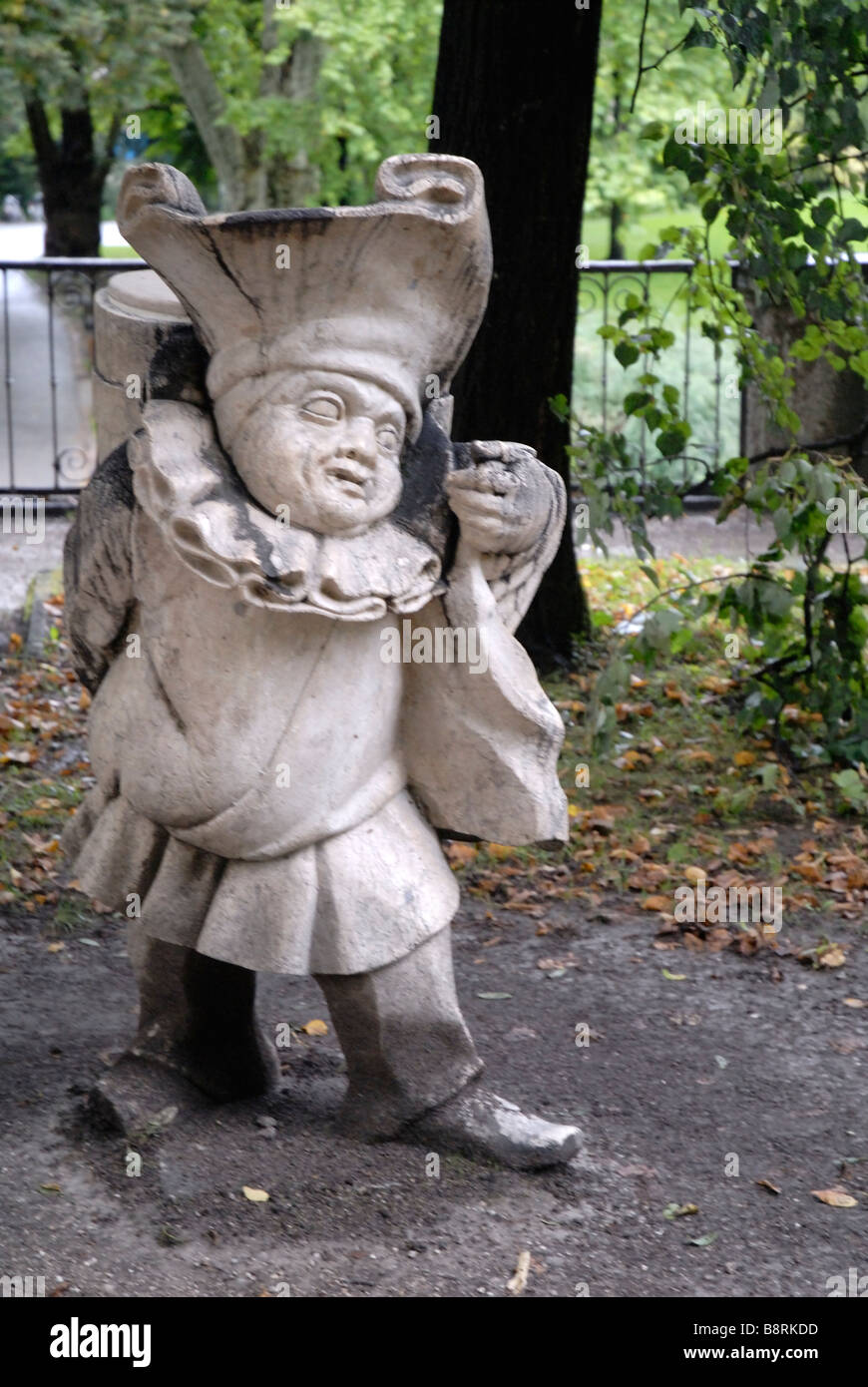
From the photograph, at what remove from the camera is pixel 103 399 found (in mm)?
3703

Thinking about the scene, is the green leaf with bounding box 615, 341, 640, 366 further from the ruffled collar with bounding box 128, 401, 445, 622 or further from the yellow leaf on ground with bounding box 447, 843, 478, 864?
the ruffled collar with bounding box 128, 401, 445, 622

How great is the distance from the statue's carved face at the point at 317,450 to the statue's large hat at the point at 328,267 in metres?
0.05

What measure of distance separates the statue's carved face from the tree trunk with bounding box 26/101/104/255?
1577 centimetres

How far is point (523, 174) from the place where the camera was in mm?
6344

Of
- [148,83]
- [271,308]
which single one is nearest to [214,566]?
[271,308]

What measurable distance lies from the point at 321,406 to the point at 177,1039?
1.41 meters

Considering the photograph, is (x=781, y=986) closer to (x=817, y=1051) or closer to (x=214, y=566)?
(x=817, y=1051)

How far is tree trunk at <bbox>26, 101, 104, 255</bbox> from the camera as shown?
58.9ft

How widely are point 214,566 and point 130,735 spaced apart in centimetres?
50

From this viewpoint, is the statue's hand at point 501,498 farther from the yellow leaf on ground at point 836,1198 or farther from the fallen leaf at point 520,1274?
the yellow leaf on ground at point 836,1198

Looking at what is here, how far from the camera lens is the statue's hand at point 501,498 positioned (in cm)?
318

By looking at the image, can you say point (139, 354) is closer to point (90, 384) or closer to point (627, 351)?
point (627, 351)

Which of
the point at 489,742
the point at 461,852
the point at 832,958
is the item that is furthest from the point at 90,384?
the point at 489,742

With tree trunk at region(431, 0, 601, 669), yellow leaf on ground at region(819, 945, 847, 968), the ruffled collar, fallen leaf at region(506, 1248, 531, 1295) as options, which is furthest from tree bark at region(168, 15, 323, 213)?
fallen leaf at region(506, 1248, 531, 1295)
